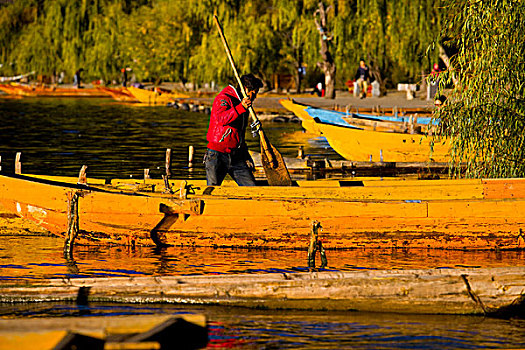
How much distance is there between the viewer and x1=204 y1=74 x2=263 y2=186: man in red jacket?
12195 millimetres

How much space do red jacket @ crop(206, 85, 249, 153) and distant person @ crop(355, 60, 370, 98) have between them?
31.9 meters

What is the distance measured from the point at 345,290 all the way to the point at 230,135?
4.19m

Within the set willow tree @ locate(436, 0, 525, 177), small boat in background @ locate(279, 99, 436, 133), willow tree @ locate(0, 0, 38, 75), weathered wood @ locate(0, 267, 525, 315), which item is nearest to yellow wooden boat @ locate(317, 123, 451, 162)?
small boat in background @ locate(279, 99, 436, 133)

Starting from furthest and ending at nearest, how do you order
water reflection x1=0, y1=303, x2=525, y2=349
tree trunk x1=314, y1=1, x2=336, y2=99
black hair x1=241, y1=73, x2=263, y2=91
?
tree trunk x1=314, y1=1, x2=336, y2=99
black hair x1=241, y1=73, x2=263, y2=91
water reflection x1=0, y1=303, x2=525, y2=349

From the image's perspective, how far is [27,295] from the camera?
906cm

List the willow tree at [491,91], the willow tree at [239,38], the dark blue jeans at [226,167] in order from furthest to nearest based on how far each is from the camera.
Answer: the willow tree at [239,38]
the willow tree at [491,91]
the dark blue jeans at [226,167]

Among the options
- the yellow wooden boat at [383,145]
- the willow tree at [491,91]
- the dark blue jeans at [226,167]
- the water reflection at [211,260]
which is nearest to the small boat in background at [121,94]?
the yellow wooden boat at [383,145]

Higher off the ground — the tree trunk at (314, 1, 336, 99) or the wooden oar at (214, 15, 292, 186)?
the tree trunk at (314, 1, 336, 99)

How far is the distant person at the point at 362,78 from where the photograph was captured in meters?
44.1

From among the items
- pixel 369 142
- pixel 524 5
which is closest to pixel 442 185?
pixel 524 5

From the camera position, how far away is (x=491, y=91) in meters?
13.2

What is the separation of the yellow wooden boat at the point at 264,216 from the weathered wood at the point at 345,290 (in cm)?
257

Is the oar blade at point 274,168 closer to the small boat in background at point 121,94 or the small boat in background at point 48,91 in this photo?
the small boat in background at point 121,94

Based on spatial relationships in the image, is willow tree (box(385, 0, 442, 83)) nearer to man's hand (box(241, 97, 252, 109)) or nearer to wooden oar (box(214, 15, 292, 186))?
Result: wooden oar (box(214, 15, 292, 186))
